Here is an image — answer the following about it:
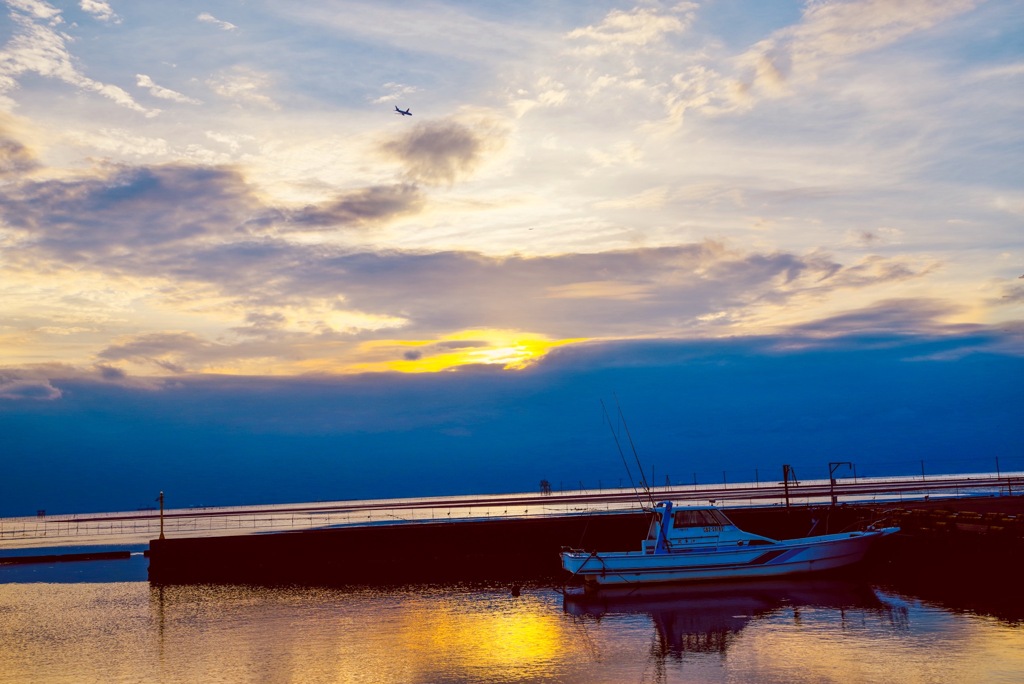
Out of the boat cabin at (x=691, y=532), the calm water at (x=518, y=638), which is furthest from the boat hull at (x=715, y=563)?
the calm water at (x=518, y=638)

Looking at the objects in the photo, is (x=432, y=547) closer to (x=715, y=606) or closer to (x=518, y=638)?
(x=715, y=606)

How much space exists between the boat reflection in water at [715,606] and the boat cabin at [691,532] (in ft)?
5.80

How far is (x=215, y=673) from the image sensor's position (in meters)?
26.1

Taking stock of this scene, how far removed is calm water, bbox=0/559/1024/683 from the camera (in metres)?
24.5

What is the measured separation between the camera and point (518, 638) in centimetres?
2970

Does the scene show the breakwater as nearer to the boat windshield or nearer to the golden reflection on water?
the golden reflection on water

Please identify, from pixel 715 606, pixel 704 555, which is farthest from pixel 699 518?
pixel 715 606

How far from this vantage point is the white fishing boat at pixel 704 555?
1535 inches

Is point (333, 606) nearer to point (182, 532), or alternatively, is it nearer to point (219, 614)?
point (219, 614)

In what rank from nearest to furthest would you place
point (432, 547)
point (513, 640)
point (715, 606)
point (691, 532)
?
point (513, 640) < point (715, 606) < point (691, 532) < point (432, 547)

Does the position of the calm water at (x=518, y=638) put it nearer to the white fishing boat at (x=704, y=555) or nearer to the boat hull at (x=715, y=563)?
the boat hull at (x=715, y=563)

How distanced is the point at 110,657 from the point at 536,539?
A: 28.0 m

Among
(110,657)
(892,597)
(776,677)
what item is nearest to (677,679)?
(776,677)

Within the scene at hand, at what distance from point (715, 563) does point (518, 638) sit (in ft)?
42.5
